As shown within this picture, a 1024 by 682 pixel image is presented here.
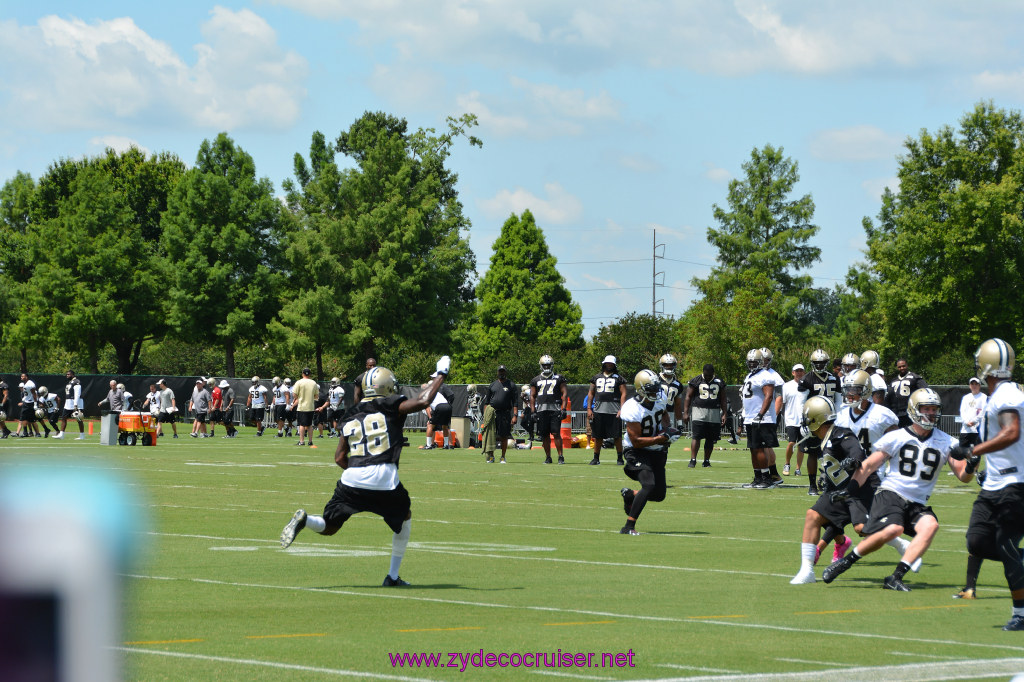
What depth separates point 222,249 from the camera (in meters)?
72.8

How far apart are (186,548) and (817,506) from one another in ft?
20.6

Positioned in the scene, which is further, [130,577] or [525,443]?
[525,443]

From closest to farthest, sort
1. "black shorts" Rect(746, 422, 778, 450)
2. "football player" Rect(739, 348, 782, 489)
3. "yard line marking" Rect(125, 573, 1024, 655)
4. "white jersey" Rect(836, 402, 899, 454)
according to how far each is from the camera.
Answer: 1. "yard line marking" Rect(125, 573, 1024, 655)
2. "white jersey" Rect(836, 402, 899, 454)
3. "black shorts" Rect(746, 422, 778, 450)
4. "football player" Rect(739, 348, 782, 489)

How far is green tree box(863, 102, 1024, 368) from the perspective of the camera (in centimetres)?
6316

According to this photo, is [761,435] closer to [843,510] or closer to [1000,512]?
[843,510]

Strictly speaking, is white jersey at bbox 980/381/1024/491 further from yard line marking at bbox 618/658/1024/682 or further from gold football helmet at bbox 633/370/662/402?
gold football helmet at bbox 633/370/662/402

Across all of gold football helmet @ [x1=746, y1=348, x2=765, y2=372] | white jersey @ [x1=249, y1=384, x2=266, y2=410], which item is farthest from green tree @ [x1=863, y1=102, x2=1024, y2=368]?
gold football helmet @ [x1=746, y1=348, x2=765, y2=372]

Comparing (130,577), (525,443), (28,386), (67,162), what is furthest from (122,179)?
(130,577)

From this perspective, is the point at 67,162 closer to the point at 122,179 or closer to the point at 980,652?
the point at 122,179

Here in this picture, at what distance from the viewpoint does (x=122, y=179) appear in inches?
3445

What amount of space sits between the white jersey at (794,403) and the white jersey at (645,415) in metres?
9.37

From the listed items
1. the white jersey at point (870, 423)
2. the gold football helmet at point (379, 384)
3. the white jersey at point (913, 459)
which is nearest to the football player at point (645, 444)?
the white jersey at point (870, 423)

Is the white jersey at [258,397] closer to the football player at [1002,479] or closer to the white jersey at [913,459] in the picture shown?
the white jersey at [913,459]

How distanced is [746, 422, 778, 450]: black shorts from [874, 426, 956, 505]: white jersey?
1194 cm
